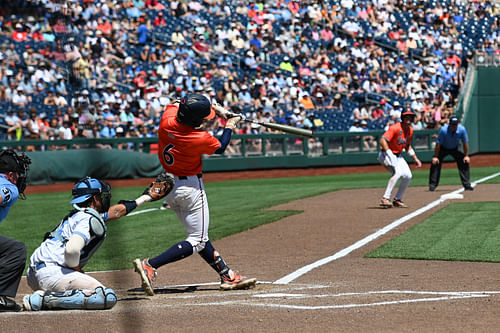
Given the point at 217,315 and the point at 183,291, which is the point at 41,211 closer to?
the point at 183,291

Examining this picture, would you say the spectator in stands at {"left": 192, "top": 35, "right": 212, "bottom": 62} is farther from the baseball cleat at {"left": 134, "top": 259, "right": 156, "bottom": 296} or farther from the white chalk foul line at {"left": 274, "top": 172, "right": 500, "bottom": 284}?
the baseball cleat at {"left": 134, "top": 259, "right": 156, "bottom": 296}

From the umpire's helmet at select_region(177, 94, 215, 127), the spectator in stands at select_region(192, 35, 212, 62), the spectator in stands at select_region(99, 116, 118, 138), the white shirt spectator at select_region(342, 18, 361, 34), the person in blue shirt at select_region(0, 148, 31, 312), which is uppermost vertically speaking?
the white shirt spectator at select_region(342, 18, 361, 34)

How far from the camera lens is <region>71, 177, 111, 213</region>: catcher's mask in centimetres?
684

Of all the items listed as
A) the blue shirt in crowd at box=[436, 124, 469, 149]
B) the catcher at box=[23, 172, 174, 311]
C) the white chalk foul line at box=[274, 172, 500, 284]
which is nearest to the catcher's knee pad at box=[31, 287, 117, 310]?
the catcher at box=[23, 172, 174, 311]

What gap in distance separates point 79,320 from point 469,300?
3157mm

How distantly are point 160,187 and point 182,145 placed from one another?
537mm

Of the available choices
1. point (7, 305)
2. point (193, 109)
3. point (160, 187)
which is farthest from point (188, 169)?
point (7, 305)

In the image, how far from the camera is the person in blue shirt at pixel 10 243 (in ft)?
22.6

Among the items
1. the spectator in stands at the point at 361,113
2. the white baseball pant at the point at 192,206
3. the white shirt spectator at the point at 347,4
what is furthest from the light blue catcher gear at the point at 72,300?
the white shirt spectator at the point at 347,4

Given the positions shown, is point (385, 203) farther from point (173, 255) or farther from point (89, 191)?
point (89, 191)

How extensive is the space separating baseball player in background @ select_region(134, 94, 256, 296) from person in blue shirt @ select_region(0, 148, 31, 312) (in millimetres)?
1113

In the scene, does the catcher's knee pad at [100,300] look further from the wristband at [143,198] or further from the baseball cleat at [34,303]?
the wristband at [143,198]

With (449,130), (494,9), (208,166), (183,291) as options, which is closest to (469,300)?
(183,291)

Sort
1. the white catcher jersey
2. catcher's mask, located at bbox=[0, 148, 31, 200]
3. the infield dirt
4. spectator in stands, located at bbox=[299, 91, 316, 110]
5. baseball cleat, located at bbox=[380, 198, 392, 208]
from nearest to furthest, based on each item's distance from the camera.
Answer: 1. the infield dirt
2. the white catcher jersey
3. catcher's mask, located at bbox=[0, 148, 31, 200]
4. baseball cleat, located at bbox=[380, 198, 392, 208]
5. spectator in stands, located at bbox=[299, 91, 316, 110]
